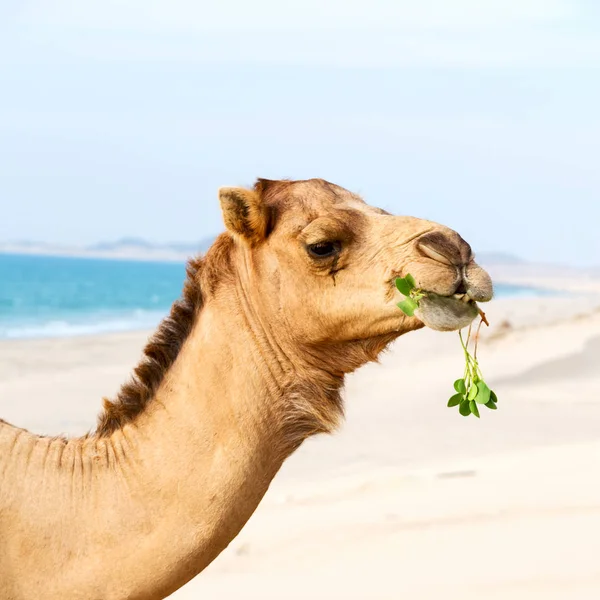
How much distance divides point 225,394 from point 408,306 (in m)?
0.72

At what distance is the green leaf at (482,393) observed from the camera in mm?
4102

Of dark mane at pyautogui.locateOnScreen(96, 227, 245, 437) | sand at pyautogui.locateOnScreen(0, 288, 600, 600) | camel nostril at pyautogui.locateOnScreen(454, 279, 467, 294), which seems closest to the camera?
camel nostril at pyautogui.locateOnScreen(454, 279, 467, 294)

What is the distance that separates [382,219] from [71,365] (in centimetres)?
2228

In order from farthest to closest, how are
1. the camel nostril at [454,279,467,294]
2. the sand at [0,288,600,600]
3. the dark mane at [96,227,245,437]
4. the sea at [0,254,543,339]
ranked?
the sea at [0,254,543,339] < the sand at [0,288,600,600] < the dark mane at [96,227,245,437] < the camel nostril at [454,279,467,294]

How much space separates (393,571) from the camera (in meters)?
8.01

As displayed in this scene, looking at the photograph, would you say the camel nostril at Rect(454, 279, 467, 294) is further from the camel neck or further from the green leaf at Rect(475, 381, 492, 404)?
the camel neck

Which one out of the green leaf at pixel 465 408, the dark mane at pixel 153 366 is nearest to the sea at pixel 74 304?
the dark mane at pixel 153 366

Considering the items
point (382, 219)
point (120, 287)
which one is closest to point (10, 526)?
point (382, 219)

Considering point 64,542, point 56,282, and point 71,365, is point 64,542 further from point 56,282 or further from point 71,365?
point 56,282

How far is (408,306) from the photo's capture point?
147 inches

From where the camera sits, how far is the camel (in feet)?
12.3

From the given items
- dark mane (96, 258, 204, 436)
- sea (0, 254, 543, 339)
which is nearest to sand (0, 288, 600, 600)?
dark mane (96, 258, 204, 436)

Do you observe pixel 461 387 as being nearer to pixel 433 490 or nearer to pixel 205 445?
pixel 205 445

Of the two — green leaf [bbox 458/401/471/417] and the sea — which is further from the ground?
the sea
